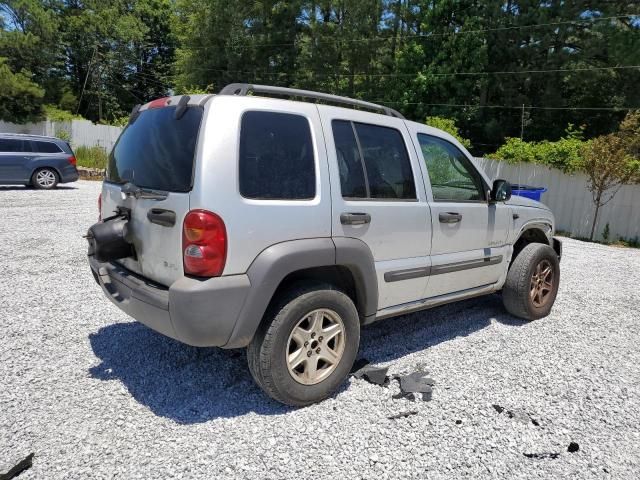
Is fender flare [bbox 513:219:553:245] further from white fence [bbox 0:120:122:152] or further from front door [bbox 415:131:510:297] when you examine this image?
white fence [bbox 0:120:122:152]

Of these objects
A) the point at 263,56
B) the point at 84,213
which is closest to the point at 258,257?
the point at 84,213

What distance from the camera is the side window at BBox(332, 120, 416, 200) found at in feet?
10.8

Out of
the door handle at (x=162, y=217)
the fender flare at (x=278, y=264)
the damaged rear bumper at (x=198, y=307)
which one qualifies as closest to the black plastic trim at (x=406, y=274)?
the fender flare at (x=278, y=264)

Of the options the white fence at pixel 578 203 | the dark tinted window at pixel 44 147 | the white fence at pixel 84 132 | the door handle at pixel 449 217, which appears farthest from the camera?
the white fence at pixel 84 132

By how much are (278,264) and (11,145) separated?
1402cm

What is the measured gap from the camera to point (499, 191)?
4.26 metres

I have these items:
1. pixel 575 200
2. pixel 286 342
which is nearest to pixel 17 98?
pixel 575 200

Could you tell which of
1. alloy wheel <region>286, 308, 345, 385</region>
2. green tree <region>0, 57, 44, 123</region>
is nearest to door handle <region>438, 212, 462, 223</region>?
alloy wheel <region>286, 308, 345, 385</region>

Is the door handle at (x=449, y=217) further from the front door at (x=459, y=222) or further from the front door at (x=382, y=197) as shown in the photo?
the front door at (x=382, y=197)

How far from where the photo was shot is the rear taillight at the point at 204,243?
104 inches

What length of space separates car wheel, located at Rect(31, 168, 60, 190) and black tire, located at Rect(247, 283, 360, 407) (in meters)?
14.0

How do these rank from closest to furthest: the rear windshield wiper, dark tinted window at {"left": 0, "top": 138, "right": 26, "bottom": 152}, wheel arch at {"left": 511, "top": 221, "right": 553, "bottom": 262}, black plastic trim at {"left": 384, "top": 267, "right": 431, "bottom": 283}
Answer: the rear windshield wiper
black plastic trim at {"left": 384, "top": 267, "right": 431, "bottom": 283}
wheel arch at {"left": 511, "top": 221, "right": 553, "bottom": 262}
dark tinted window at {"left": 0, "top": 138, "right": 26, "bottom": 152}

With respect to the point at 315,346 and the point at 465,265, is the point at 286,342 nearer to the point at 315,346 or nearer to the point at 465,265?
the point at 315,346

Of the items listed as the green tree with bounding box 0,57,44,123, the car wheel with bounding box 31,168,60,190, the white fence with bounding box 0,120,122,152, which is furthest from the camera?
the green tree with bounding box 0,57,44,123
